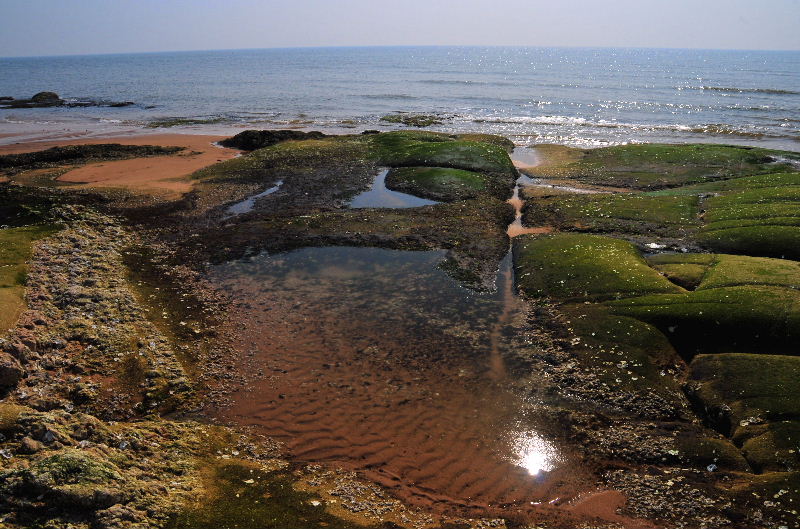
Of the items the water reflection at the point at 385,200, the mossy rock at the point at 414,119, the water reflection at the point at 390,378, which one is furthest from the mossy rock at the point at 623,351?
the mossy rock at the point at 414,119

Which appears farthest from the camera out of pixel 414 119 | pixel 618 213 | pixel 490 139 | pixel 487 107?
pixel 487 107

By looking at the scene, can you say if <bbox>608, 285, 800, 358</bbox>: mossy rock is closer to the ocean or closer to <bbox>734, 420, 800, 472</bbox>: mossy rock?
<bbox>734, 420, 800, 472</bbox>: mossy rock

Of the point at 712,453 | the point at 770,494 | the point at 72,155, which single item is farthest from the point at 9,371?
the point at 72,155

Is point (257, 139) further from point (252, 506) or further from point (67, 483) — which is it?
point (67, 483)

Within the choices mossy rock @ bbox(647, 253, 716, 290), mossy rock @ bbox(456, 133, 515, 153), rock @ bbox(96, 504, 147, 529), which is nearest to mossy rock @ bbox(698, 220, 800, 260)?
mossy rock @ bbox(647, 253, 716, 290)

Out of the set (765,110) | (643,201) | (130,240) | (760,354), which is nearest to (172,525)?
(760,354)

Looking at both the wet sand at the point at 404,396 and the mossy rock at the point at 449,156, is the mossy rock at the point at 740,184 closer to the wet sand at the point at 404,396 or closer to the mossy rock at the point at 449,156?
the mossy rock at the point at 449,156

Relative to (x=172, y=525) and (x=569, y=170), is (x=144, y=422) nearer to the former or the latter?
(x=172, y=525)
